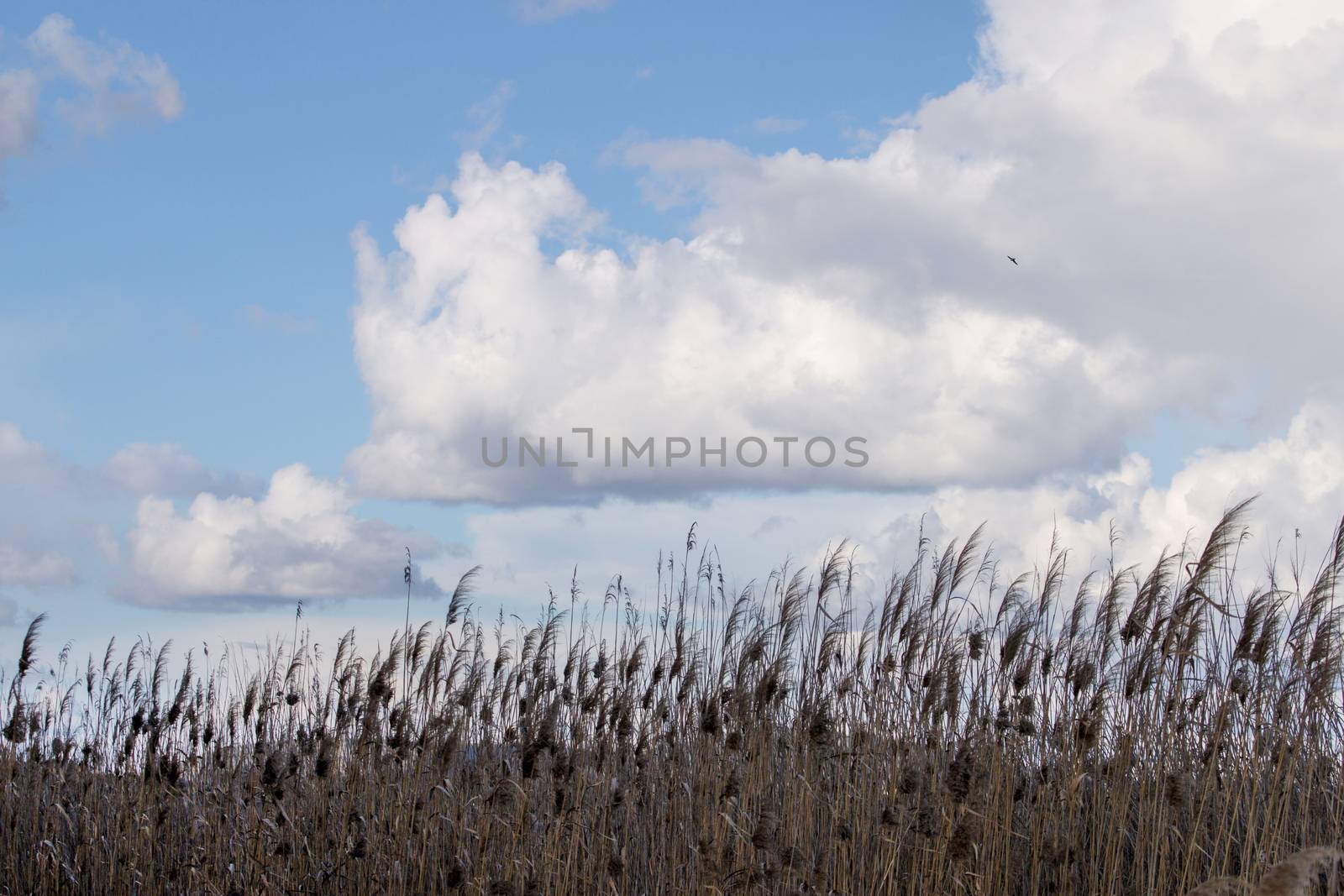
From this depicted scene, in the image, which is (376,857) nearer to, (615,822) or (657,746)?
(615,822)

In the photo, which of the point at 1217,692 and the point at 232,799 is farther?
the point at 232,799

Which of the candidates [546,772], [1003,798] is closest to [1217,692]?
[1003,798]

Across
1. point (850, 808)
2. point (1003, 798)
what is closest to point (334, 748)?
point (850, 808)

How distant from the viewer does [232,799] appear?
7.37 meters

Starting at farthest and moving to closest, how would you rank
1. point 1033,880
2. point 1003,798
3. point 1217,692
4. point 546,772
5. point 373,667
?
point 373,667 → point 546,772 → point 1217,692 → point 1003,798 → point 1033,880

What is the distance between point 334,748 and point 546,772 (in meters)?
1.39

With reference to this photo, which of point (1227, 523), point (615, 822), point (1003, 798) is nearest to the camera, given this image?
point (1227, 523)

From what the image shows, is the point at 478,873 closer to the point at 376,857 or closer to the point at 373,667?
the point at 376,857

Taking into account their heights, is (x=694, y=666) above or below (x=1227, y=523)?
below

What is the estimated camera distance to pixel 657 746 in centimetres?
711

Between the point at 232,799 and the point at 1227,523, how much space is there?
20.5ft

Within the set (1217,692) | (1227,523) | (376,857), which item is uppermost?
(1227,523)

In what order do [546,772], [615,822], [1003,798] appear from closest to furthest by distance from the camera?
1. [1003,798]
2. [615,822]
3. [546,772]

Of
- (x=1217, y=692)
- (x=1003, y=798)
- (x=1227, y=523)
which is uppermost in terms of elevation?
(x=1227, y=523)
